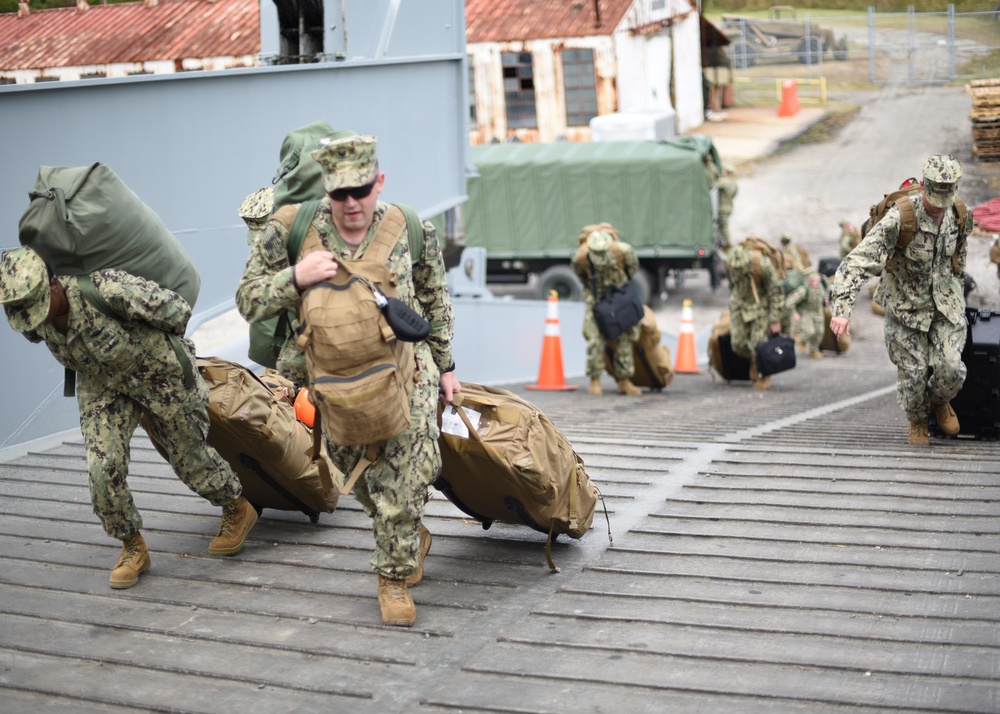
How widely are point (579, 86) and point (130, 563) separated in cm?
2946

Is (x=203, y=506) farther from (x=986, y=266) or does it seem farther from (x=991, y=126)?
(x=991, y=126)

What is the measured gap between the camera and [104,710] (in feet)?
13.5

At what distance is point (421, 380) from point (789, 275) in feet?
48.7

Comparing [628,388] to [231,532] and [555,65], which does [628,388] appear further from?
[555,65]

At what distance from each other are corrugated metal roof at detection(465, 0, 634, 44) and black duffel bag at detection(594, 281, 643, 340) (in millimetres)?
21661

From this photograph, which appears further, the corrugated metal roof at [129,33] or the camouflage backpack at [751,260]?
the corrugated metal roof at [129,33]

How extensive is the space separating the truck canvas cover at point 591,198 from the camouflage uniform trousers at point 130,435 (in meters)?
18.7

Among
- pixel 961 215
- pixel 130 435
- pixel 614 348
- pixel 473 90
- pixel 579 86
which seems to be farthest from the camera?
pixel 473 90

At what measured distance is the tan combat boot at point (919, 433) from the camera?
26.0 feet

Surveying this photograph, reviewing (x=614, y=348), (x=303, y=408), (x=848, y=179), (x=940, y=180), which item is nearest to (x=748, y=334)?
(x=614, y=348)

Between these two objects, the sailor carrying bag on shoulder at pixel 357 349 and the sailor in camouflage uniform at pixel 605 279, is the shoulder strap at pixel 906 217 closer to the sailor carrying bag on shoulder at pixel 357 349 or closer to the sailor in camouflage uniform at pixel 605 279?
the sailor carrying bag on shoulder at pixel 357 349

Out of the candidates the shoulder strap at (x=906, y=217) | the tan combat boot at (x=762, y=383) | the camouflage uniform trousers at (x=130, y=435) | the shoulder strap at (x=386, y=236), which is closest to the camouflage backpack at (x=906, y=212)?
the shoulder strap at (x=906, y=217)

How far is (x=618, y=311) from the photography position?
12.2 m

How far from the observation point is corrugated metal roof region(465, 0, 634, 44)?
107 ft
